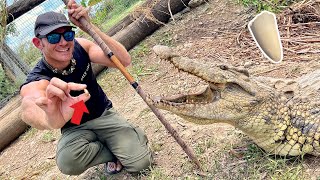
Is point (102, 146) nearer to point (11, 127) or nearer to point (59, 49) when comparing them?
point (59, 49)

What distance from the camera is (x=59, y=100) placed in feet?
8.18

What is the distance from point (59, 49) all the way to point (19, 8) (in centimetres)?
314

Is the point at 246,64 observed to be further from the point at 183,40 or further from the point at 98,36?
the point at 98,36

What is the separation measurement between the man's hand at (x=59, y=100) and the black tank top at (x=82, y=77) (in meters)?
0.63

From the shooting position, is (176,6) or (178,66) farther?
(176,6)

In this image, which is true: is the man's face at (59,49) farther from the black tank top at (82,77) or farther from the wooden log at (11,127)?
the wooden log at (11,127)

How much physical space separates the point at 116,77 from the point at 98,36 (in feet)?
8.61

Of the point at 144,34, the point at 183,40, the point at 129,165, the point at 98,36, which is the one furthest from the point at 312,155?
the point at 144,34

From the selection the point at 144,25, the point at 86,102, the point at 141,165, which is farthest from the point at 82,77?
the point at 144,25

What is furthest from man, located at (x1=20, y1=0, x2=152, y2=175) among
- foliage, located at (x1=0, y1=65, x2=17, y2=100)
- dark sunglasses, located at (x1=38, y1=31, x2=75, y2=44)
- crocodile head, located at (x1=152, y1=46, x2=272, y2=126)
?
foliage, located at (x1=0, y1=65, x2=17, y2=100)

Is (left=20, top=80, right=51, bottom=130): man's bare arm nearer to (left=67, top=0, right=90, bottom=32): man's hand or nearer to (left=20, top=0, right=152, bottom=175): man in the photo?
(left=20, top=0, right=152, bottom=175): man

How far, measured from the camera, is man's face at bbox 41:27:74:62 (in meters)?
3.11

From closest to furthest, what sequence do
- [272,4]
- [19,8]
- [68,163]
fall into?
[68,163], [272,4], [19,8]

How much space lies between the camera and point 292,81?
323cm
